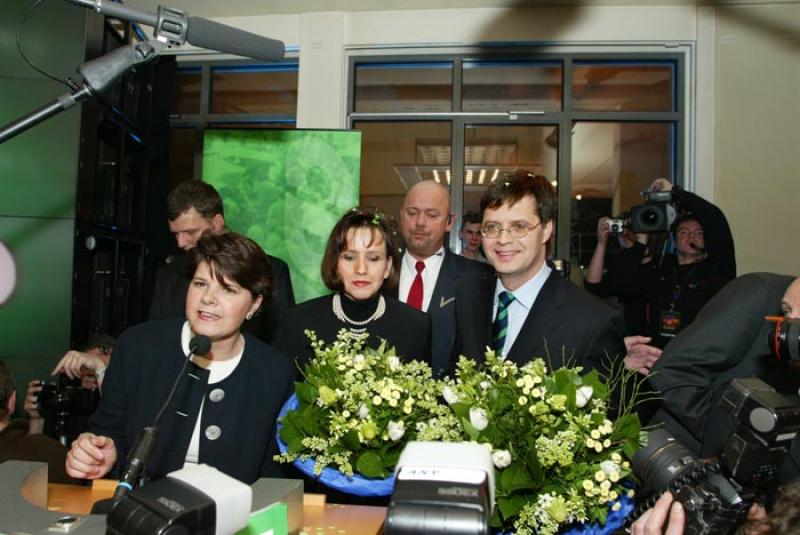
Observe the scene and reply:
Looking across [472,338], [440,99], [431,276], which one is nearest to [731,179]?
[440,99]

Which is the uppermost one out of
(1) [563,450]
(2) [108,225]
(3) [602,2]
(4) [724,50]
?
(3) [602,2]

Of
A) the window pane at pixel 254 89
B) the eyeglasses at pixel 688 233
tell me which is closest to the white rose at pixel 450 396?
the eyeglasses at pixel 688 233

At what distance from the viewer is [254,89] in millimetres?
5938

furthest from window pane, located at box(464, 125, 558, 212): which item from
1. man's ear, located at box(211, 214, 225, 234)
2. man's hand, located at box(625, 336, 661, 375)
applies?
man's ear, located at box(211, 214, 225, 234)

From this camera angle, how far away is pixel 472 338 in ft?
7.26

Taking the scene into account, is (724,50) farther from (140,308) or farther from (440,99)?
(140,308)

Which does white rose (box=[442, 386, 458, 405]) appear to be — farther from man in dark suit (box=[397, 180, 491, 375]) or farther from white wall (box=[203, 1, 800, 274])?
white wall (box=[203, 1, 800, 274])

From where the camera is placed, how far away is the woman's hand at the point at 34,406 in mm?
2734

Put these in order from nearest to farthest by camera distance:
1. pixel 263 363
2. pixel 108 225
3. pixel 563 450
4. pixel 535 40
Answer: pixel 563 450 < pixel 263 363 < pixel 108 225 < pixel 535 40

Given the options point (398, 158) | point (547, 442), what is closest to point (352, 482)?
point (547, 442)

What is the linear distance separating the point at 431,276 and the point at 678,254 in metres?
1.43

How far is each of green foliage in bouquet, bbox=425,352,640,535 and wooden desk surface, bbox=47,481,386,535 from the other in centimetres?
22

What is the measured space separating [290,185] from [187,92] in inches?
74.9

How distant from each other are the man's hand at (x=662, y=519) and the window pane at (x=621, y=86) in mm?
4713
